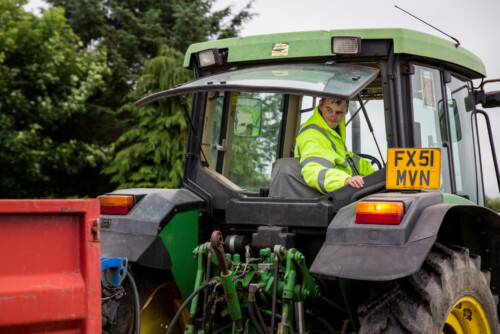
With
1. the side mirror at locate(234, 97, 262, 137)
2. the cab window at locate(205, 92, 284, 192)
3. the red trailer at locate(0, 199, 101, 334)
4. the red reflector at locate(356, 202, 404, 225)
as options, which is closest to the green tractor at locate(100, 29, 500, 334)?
the red reflector at locate(356, 202, 404, 225)

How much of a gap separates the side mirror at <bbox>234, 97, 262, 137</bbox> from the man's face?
873mm

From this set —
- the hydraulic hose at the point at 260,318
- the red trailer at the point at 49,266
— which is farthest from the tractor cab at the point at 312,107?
the red trailer at the point at 49,266

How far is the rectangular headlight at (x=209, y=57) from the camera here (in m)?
4.53

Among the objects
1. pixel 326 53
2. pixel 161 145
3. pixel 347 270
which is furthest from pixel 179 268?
pixel 161 145

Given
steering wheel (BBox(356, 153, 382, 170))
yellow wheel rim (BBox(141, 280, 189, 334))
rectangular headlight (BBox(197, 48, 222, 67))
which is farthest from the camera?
steering wheel (BBox(356, 153, 382, 170))

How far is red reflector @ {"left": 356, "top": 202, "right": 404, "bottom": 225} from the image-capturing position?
341 cm

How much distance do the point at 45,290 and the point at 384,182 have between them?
214cm

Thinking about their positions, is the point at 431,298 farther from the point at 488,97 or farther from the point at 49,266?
the point at 488,97

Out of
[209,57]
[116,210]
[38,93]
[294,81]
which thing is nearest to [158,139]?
[38,93]

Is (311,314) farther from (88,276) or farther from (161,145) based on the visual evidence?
(161,145)

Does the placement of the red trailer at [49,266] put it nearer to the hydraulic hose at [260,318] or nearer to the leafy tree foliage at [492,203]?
the hydraulic hose at [260,318]

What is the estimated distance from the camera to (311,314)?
4031 millimetres

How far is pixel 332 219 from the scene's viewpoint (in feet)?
13.0

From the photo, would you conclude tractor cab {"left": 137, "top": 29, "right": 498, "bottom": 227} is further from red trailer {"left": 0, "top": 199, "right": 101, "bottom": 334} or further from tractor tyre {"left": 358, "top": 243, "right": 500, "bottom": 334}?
red trailer {"left": 0, "top": 199, "right": 101, "bottom": 334}
